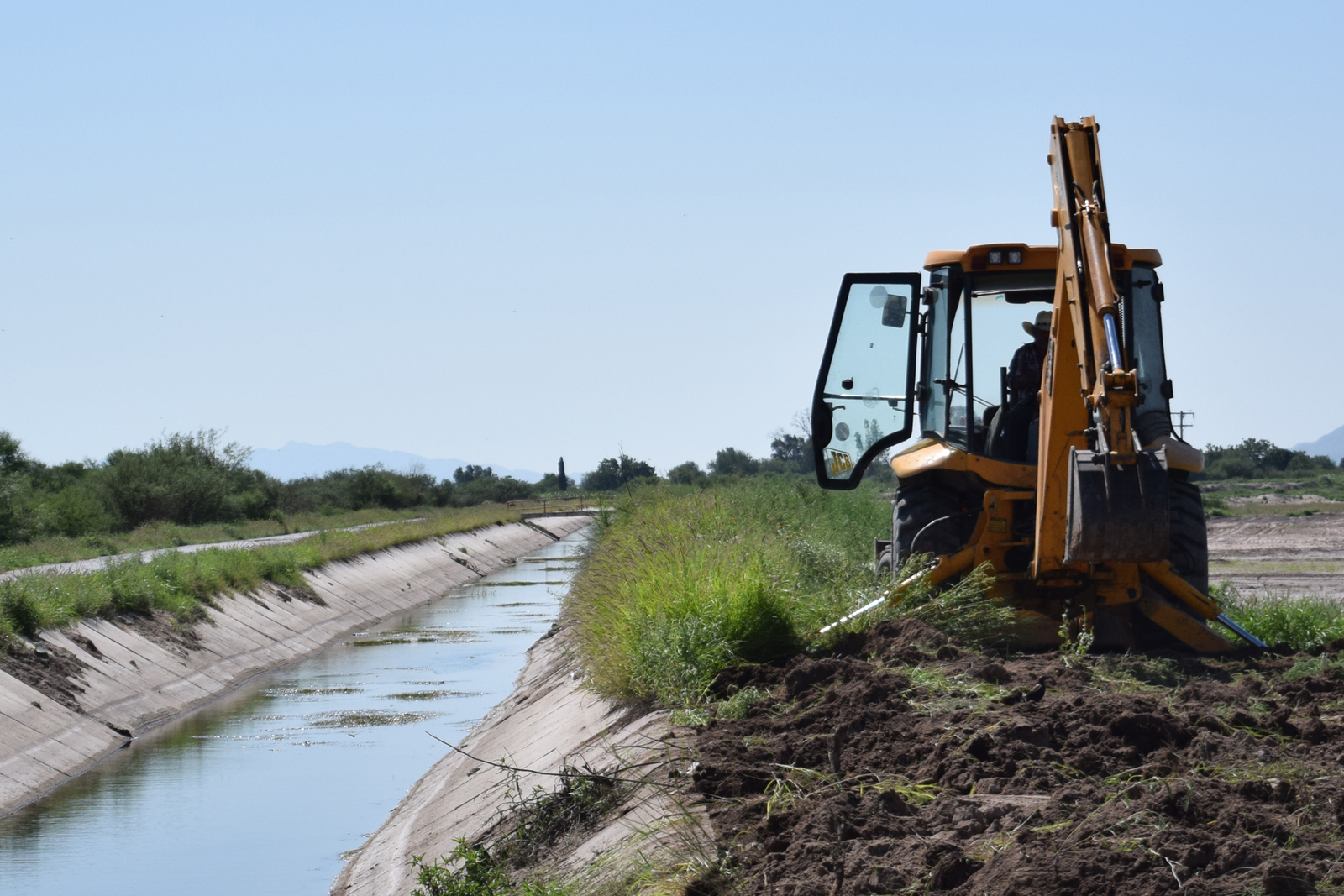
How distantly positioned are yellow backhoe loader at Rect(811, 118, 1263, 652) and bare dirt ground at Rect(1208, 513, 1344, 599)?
4.75m

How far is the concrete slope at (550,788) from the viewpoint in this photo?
580cm

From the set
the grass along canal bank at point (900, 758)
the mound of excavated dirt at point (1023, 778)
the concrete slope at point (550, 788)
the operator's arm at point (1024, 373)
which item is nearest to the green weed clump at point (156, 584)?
the concrete slope at point (550, 788)

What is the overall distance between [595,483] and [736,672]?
93374 mm

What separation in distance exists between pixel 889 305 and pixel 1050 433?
7.24 ft

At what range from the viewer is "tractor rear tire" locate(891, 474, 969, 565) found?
376 inches

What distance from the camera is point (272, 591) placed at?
2816 cm

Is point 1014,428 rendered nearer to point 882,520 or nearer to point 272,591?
point 882,520

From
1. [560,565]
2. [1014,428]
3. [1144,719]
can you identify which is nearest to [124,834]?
[1014,428]

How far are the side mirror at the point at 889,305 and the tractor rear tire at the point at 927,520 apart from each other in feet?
3.97

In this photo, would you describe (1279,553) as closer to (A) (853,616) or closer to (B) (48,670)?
(A) (853,616)

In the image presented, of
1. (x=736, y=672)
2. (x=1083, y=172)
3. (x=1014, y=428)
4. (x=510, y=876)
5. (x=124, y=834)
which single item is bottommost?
(x=124, y=834)

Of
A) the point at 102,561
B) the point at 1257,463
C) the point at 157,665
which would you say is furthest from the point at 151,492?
the point at 1257,463

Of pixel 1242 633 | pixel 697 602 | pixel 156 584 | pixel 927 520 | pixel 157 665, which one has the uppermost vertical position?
pixel 927 520

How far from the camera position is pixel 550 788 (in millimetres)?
8656
